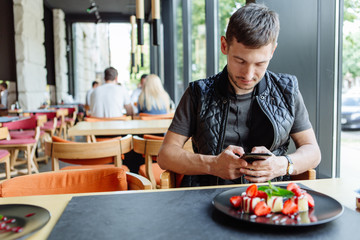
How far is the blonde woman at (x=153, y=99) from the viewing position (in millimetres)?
5062

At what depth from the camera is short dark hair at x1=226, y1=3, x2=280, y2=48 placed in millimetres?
1425

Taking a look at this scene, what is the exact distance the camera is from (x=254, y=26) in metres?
1.43

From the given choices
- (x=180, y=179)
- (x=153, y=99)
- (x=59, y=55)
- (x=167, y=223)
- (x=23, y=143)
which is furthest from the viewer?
(x=59, y=55)

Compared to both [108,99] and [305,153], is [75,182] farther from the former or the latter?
[108,99]

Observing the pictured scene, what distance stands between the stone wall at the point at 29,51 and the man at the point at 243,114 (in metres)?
7.28

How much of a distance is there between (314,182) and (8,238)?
3.31 feet

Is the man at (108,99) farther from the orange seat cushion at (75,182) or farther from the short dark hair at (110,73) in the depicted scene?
the orange seat cushion at (75,182)

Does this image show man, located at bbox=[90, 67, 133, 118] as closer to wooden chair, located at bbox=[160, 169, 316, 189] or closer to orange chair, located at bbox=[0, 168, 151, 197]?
wooden chair, located at bbox=[160, 169, 316, 189]

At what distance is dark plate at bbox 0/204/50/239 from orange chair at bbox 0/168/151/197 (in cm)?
37

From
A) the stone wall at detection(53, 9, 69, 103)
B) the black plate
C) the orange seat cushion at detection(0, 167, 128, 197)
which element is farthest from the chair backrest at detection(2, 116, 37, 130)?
the stone wall at detection(53, 9, 69, 103)

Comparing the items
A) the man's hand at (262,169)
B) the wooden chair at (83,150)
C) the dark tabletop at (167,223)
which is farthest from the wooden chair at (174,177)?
the wooden chair at (83,150)

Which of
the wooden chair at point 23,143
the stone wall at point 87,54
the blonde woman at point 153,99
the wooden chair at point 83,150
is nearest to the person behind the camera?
the wooden chair at point 83,150

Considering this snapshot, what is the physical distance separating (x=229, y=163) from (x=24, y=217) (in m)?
0.75

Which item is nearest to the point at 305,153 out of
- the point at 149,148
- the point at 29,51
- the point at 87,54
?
the point at 149,148
